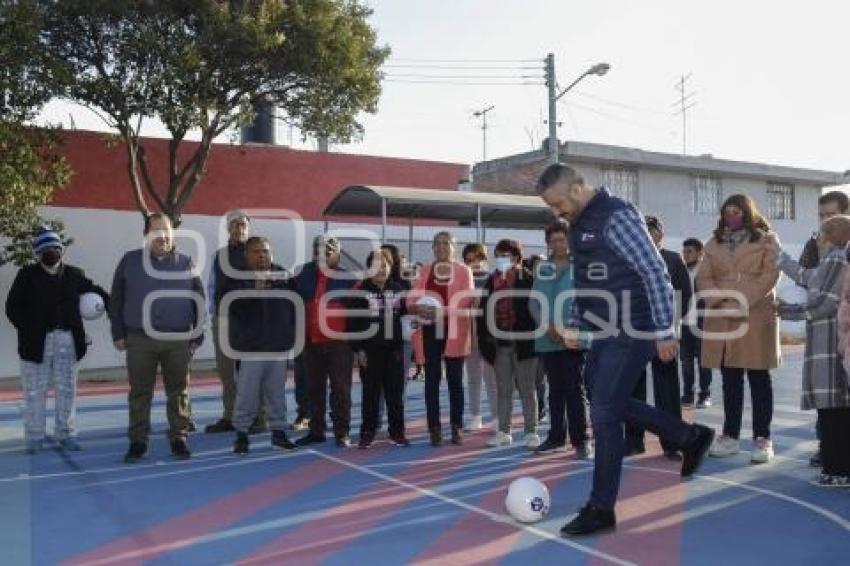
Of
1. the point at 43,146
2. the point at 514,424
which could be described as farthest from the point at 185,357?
the point at 43,146

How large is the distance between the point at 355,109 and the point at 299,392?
1022 centimetres

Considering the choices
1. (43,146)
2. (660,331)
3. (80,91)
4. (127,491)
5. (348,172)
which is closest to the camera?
(660,331)

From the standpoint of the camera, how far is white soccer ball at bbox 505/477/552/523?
5.37 m

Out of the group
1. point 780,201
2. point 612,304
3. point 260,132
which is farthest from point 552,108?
point 612,304

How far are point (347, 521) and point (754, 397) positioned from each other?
3.59 m

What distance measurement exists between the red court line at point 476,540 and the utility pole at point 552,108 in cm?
1918

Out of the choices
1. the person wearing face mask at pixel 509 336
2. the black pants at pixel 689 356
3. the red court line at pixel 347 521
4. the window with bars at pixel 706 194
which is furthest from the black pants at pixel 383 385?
the window with bars at pixel 706 194

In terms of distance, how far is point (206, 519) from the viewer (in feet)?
18.7

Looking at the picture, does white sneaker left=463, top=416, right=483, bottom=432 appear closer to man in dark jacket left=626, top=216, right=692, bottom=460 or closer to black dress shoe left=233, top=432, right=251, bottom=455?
man in dark jacket left=626, top=216, right=692, bottom=460

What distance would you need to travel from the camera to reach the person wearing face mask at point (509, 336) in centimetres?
800

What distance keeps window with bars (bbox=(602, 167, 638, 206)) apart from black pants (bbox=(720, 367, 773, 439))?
21.8 metres

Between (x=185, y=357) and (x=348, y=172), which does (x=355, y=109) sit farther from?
(x=185, y=357)

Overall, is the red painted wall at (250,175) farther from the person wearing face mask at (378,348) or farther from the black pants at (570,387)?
the black pants at (570,387)

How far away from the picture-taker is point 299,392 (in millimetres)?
9602
